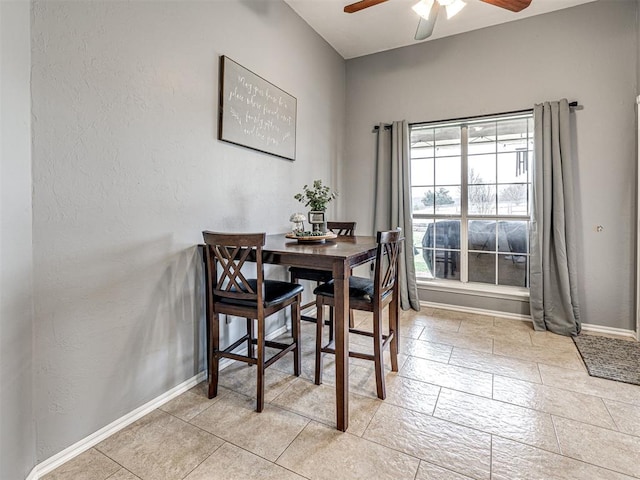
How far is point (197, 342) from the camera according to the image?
212 cm

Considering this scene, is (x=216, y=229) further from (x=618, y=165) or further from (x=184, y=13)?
→ (x=618, y=165)

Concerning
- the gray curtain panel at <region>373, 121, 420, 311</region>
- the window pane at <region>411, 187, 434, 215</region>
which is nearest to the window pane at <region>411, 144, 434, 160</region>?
the gray curtain panel at <region>373, 121, 420, 311</region>

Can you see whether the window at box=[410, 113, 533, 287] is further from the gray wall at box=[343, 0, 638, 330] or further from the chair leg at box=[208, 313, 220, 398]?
the chair leg at box=[208, 313, 220, 398]

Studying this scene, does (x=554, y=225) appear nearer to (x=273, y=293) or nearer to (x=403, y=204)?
(x=403, y=204)

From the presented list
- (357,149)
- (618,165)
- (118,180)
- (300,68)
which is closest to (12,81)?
(118,180)

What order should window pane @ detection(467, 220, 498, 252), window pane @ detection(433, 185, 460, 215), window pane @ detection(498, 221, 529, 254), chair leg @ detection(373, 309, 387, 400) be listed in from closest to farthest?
chair leg @ detection(373, 309, 387, 400) < window pane @ detection(498, 221, 529, 254) < window pane @ detection(467, 220, 498, 252) < window pane @ detection(433, 185, 460, 215)

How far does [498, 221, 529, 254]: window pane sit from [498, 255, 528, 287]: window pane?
8 centimetres

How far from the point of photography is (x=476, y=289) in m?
3.54

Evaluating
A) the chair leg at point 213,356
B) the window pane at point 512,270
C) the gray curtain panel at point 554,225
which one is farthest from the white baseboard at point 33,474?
the window pane at point 512,270

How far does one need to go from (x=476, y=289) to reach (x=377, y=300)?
2102mm

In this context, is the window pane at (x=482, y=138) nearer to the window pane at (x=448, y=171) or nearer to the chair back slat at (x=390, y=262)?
the window pane at (x=448, y=171)

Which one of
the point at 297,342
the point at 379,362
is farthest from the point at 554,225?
the point at 297,342

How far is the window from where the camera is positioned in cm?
341

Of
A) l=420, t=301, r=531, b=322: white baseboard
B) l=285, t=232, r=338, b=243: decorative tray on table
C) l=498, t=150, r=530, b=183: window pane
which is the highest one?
l=498, t=150, r=530, b=183: window pane
